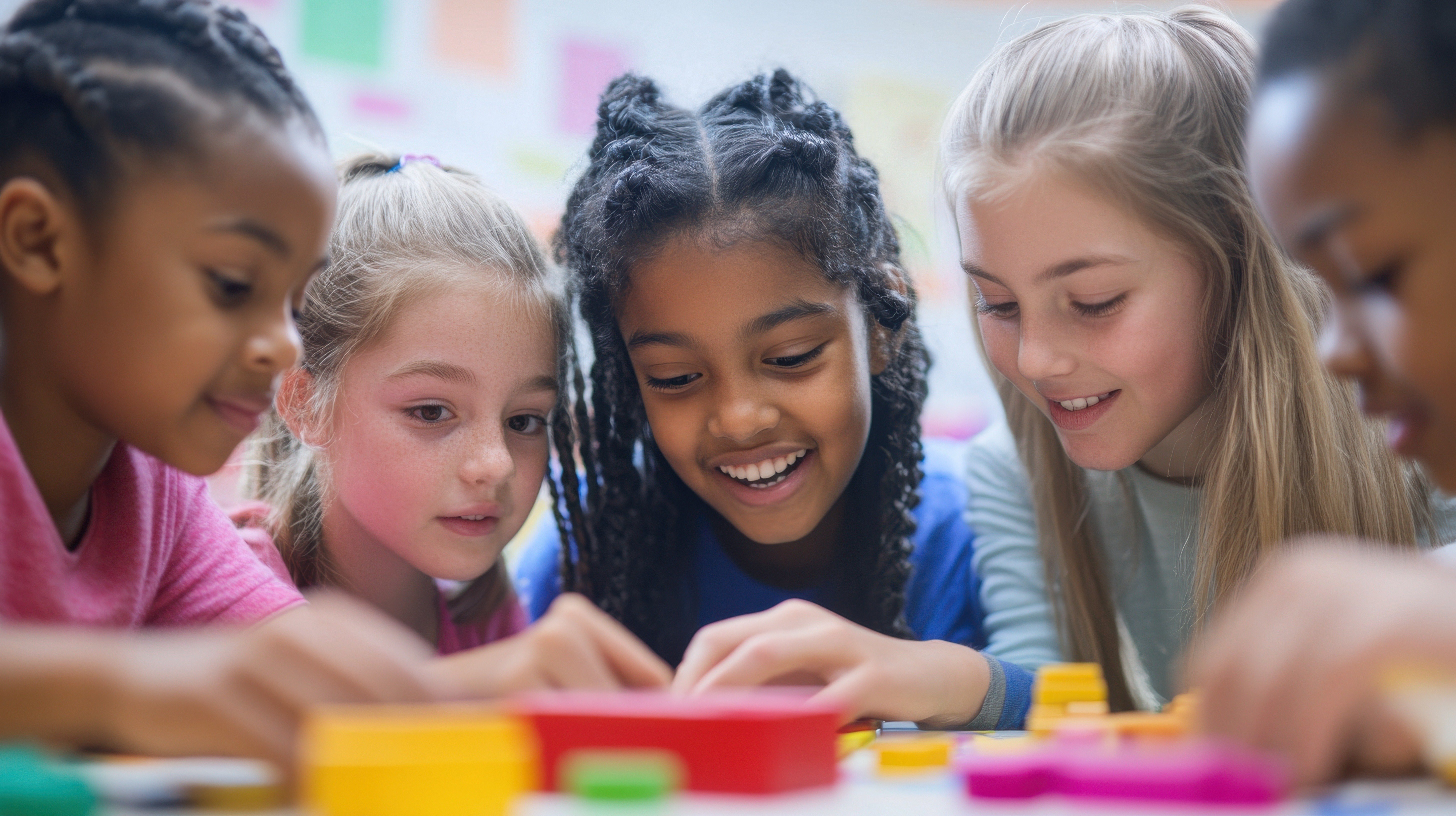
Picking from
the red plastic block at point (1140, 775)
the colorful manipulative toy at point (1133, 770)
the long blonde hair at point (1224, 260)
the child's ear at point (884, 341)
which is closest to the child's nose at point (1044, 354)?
the long blonde hair at point (1224, 260)

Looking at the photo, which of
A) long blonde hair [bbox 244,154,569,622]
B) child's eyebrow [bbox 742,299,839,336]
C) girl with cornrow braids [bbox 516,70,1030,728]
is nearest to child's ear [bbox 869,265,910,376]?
girl with cornrow braids [bbox 516,70,1030,728]

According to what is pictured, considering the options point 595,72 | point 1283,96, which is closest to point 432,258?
point 1283,96

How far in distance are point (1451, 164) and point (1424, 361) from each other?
0.10m

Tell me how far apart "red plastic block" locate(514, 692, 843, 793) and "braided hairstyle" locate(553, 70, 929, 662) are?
0.72m

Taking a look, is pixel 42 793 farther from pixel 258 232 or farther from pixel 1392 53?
pixel 1392 53

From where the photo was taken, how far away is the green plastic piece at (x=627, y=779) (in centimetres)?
42

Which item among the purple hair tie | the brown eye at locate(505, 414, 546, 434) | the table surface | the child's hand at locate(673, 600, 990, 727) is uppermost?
the purple hair tie

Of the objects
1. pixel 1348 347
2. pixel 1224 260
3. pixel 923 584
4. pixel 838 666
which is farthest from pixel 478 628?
pixel 1348 347

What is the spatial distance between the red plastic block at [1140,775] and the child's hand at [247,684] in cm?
27

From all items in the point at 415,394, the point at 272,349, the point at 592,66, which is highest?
the point at 592,66

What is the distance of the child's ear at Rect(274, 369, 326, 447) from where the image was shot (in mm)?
1219

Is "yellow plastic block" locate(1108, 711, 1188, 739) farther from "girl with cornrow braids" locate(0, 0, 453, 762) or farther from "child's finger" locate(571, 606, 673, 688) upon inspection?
"girl with cornrow braids" locate(0, 0, 453, 762)

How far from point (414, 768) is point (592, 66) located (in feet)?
7.87

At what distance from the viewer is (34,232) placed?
2.28ft
